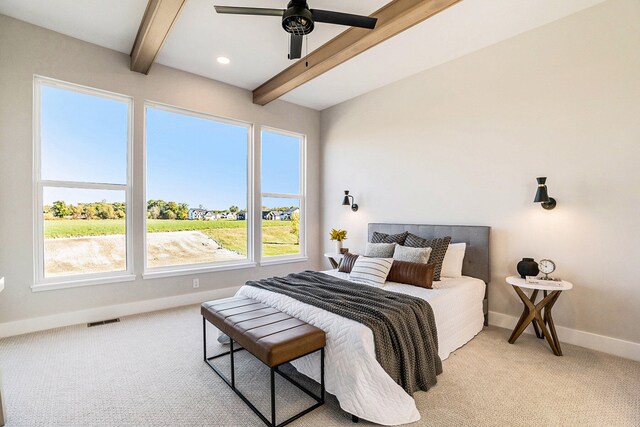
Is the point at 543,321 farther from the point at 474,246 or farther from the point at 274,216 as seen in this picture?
the point at 274,216

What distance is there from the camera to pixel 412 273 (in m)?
3.00

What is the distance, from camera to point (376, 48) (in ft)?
11.6

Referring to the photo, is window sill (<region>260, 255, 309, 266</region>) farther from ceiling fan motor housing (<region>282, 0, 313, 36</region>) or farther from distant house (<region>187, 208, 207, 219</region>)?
ceiling fan motor housing (<region>282, 0, 313, 36</region>)

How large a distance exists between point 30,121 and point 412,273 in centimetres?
427

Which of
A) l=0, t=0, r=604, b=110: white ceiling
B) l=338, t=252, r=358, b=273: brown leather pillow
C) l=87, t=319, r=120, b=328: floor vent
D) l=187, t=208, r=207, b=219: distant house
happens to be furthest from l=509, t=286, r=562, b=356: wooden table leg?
l=87, t=319, r=120, b=328: floor vent

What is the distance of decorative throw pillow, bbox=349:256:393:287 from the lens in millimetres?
3035

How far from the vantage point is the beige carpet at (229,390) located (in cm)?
187

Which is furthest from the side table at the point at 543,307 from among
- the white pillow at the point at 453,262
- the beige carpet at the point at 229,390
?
the white pillow at the point at 453,262

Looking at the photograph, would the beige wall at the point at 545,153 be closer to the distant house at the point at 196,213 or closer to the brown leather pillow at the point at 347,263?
the brown leather pillow at the point at 347,263

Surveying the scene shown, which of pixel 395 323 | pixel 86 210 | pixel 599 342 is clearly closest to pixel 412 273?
pixel 395 323

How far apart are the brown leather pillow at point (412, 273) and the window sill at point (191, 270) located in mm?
2503

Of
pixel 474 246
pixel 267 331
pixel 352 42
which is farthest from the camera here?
pixel 474 246

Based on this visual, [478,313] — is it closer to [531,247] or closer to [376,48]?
[531,247]

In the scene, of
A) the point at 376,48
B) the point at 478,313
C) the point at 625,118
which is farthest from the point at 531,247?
the point at 376,48
